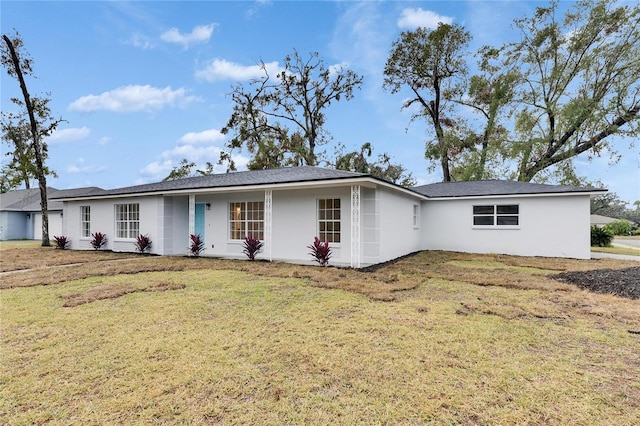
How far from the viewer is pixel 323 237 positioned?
11055 mm

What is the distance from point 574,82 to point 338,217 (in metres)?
21.5

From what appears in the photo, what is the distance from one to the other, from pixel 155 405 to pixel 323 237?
8619 millimetres

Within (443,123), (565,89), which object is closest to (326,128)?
(443,123)

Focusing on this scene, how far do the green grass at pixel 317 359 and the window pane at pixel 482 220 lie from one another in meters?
8.08

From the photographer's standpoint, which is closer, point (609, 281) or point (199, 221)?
point (609, 281)

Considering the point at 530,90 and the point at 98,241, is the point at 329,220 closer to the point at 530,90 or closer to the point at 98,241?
the point at 98,241

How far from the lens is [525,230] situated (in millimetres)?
13273

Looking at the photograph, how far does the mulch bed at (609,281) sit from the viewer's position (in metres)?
6.68

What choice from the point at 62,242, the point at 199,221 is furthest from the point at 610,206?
the point at 62,242

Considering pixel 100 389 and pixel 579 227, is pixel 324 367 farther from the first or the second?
pixel 579 227

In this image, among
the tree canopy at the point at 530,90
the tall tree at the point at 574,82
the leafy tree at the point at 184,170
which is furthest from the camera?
the leafy tree at the point at 184,170

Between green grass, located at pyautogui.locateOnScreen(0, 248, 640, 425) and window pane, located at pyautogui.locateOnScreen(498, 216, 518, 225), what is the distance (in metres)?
7.83

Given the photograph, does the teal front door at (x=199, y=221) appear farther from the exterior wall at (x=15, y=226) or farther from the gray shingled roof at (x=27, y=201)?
the exterior wall at (x=15, y=226)

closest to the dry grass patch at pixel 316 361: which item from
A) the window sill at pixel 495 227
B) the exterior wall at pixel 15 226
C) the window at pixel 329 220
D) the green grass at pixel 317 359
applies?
the green grass at pixel 317 359
